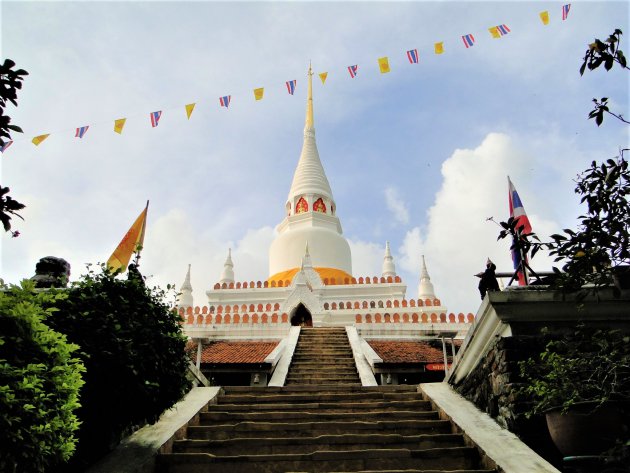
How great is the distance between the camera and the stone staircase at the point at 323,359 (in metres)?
11.9

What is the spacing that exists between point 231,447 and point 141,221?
30.8ft

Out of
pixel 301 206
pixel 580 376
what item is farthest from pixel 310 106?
pixel 580 376

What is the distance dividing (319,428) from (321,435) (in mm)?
243

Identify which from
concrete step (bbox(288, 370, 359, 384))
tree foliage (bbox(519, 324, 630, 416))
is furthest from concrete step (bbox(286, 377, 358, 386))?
tree foliage (bbox(519, 324, 630, 416))

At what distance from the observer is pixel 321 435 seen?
6.40m

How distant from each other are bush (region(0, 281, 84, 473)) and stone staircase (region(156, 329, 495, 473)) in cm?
165

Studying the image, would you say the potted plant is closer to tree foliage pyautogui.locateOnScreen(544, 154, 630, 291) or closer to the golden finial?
tree foliage pyautogui.locateOnScreen(544, 154, 630, 291)

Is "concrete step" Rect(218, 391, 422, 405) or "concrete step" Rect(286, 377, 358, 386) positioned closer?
"concrete step" Rect(218, 391, 422, 405)

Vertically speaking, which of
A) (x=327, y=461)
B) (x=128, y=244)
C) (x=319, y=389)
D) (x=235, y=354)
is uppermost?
(x=128, y=244)

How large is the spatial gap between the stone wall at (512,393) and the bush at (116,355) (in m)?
3.66

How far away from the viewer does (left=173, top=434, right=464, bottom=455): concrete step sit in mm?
6133

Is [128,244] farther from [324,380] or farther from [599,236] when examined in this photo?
[599,236]

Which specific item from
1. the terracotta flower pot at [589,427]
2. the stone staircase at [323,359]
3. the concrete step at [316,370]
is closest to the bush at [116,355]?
the terracotta flower pot at [589,427]

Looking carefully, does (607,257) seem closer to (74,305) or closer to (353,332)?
(74,305)
